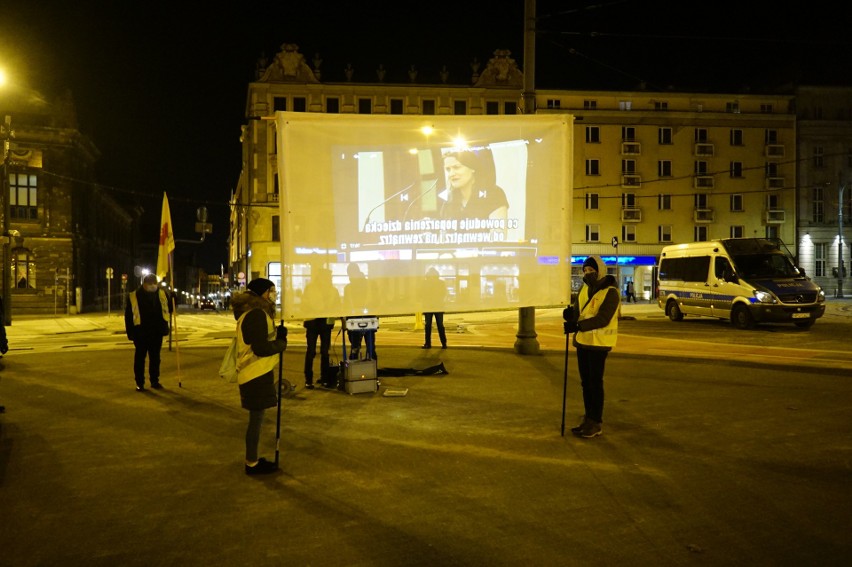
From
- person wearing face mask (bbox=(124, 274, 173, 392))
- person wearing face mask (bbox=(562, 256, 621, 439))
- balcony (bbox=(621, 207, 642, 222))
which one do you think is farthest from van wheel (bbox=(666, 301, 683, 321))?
balcony (bbox=(621, 207, 642, 222))

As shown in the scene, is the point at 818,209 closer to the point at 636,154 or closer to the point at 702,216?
the point at 702,216

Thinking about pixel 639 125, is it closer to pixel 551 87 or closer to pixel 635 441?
pixel 551 87

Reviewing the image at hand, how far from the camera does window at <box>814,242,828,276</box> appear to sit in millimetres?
60375

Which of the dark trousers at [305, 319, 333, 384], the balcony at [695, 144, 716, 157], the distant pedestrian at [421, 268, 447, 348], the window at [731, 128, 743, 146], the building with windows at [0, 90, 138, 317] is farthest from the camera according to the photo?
the window at [731, 128, 743, 146]

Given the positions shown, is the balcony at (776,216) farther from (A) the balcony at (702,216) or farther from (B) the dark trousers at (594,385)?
(B) the dark trousers at (594,385)

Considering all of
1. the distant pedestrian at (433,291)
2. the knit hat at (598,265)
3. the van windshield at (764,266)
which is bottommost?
the distant pedestrian at (433,291)

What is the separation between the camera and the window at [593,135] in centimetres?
5716

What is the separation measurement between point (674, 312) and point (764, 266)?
4.38m

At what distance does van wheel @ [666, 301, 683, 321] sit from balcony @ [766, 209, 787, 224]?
4045 centimetres

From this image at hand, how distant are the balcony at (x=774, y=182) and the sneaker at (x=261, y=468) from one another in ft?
203

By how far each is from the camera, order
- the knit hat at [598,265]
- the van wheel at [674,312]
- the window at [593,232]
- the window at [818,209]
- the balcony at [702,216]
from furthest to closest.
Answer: the window at [818,209] < the balcony at [702,216] < the window at [593,232] < the van wheel at [674,312] < the knit hat at [598,265]

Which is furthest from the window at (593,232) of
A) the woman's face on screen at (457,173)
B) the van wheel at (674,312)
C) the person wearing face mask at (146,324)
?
the woman's face on screen at (457,173)

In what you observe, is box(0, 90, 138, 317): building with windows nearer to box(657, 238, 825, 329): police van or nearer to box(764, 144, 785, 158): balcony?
box(657, 238, 825, 329): police van

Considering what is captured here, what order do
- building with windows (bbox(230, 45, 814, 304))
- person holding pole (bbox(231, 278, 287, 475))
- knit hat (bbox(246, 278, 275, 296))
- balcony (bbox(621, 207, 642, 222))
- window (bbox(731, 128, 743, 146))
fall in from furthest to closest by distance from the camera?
window (bbox(731, 128, 743, 146)) < balcony (bbox(621, 207, 642, 222)) < building with windows (bbox(230, 45, 814, 304)) < knit hat (bbox(246, 278, 275, 296)) < person holding pole (bbox(231, 278, 287, 475))
